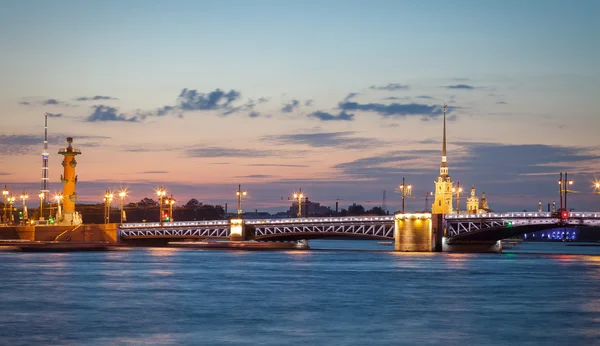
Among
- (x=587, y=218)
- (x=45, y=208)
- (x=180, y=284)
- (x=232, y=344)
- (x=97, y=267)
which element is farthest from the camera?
(x=45, y=208)

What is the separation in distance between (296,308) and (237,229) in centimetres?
9119

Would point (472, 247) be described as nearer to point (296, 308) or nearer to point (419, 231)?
point (419, 231)

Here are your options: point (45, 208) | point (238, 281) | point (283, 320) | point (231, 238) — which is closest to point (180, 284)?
point (238, 281)

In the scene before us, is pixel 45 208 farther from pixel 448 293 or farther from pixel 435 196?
pixel 448 293

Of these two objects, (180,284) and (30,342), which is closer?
(30,342)

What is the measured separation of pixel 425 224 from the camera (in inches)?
4631

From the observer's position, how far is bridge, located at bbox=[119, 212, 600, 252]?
10969 centimetres

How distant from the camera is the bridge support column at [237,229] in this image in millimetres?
134625

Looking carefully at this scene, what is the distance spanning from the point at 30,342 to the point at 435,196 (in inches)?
4873

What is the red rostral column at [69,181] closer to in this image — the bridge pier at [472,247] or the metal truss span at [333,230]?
the metal truss span at [333,230]

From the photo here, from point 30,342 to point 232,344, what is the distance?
6180mm

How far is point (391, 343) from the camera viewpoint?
33.2 metres

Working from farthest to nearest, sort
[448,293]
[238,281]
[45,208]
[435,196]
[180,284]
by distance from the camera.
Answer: [45,208]
[435,196]
[238,281]
[180,284]
[448,293]

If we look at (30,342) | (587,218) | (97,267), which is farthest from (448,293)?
(587,218)
